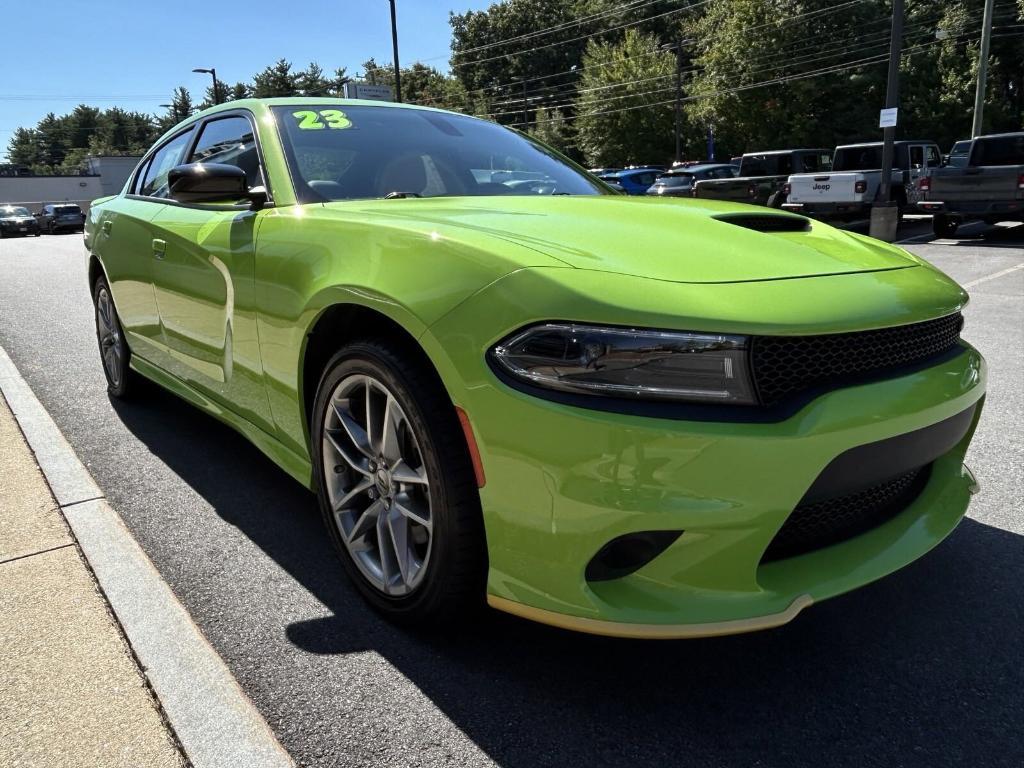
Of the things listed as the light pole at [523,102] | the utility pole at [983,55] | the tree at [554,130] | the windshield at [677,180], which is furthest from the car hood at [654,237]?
the light pole at [523,102]

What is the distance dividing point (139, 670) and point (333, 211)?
4.82 ft

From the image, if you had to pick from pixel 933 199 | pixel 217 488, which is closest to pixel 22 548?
pixel 217 488

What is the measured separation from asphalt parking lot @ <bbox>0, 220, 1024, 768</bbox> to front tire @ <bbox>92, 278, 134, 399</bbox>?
1.64 m

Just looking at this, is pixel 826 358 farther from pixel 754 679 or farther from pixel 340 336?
pixel 340 336

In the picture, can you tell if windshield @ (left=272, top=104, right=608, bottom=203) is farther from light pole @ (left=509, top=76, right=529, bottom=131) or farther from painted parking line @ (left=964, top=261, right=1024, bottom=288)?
light pole @ (left=509, top=76, right=529, bottom=131)

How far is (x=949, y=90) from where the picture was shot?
39844 mm

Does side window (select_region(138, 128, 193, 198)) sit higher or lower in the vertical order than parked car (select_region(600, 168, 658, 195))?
higher

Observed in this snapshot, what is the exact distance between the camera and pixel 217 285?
3.01 meters

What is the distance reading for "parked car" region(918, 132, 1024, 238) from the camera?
13.0m

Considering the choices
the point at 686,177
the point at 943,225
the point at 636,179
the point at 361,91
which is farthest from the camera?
the point at 361,91

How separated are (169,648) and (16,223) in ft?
130

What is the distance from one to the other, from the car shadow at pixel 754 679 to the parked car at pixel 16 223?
129 feet

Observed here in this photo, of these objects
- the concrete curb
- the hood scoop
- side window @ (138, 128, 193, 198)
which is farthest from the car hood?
side window @ (138, 128, 193, 198)

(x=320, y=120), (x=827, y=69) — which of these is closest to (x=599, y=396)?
(x=320, y=120)
